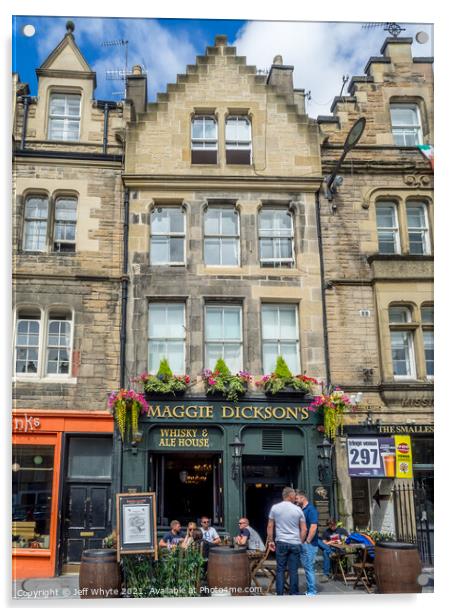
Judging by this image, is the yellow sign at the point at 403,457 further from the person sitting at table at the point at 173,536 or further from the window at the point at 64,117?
the window at the point at 64,117

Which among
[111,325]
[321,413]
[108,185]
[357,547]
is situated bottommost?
[357,547]

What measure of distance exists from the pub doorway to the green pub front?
0.06ft

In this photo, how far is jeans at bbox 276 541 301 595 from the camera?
26.8ft

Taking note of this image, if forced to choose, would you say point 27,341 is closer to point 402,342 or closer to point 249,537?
point 249,537

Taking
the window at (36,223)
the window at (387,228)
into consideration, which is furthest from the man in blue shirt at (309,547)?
the window at (36,223)

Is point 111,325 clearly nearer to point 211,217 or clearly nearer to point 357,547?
point 211,217

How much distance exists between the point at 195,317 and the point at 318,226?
285 cm

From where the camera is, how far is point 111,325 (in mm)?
11328

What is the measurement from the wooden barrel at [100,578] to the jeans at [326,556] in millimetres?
3251

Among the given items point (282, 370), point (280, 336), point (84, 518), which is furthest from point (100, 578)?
point (280, 336)

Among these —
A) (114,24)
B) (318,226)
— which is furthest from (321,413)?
(114,24)

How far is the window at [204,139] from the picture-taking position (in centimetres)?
1209

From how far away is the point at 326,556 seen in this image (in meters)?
9.96

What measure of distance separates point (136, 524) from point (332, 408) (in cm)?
394
